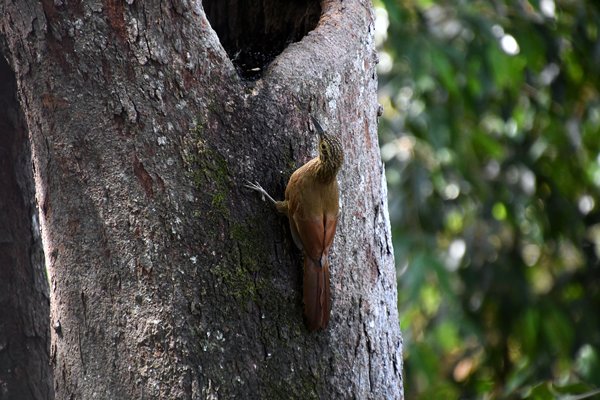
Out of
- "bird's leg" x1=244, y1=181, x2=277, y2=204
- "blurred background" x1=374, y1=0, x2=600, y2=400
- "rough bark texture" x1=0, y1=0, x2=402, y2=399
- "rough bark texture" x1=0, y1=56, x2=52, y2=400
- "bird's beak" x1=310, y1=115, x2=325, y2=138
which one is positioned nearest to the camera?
"rough bark texture" x1=0, y1=0, x2=402, y2=399

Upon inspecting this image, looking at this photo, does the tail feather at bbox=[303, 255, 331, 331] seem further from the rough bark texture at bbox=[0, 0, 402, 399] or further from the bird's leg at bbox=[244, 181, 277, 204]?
the bird's leg at bbox=[244, 181, 277, 204]

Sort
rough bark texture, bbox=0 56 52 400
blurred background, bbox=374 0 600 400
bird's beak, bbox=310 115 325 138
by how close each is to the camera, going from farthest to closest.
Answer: blurred background, bbox=374 0 600 400, rough bark texture, bbox=0 56 52 400, bird's beak, bbox=310 115 325 138

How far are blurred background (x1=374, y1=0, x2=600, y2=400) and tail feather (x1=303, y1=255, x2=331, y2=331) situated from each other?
239cm

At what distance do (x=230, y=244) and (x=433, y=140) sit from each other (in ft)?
9.47

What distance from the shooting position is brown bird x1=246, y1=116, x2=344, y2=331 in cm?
273

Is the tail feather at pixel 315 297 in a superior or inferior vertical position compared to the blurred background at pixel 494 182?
superior

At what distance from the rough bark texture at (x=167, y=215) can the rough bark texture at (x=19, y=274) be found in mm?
528

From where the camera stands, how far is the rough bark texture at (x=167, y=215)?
264 cm

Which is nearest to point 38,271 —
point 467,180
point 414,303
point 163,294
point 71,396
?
point 71,396

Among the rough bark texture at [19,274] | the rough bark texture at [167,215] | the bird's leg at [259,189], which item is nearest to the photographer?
the rough bark texture at [167,215]

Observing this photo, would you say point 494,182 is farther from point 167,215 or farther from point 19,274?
point 167,215

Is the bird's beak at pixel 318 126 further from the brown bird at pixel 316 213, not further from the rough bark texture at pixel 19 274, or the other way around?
the rough bark texture at pixel 19 274

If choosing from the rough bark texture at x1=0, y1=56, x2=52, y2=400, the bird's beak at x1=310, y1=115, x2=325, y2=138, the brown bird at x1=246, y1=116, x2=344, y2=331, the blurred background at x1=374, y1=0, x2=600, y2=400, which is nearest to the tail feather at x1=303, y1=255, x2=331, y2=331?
the brown bird at x1=246, y1=116, x2=344, y2=331

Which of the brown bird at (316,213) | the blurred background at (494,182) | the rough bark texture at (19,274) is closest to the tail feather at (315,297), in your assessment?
the brown bird at (316,213)
